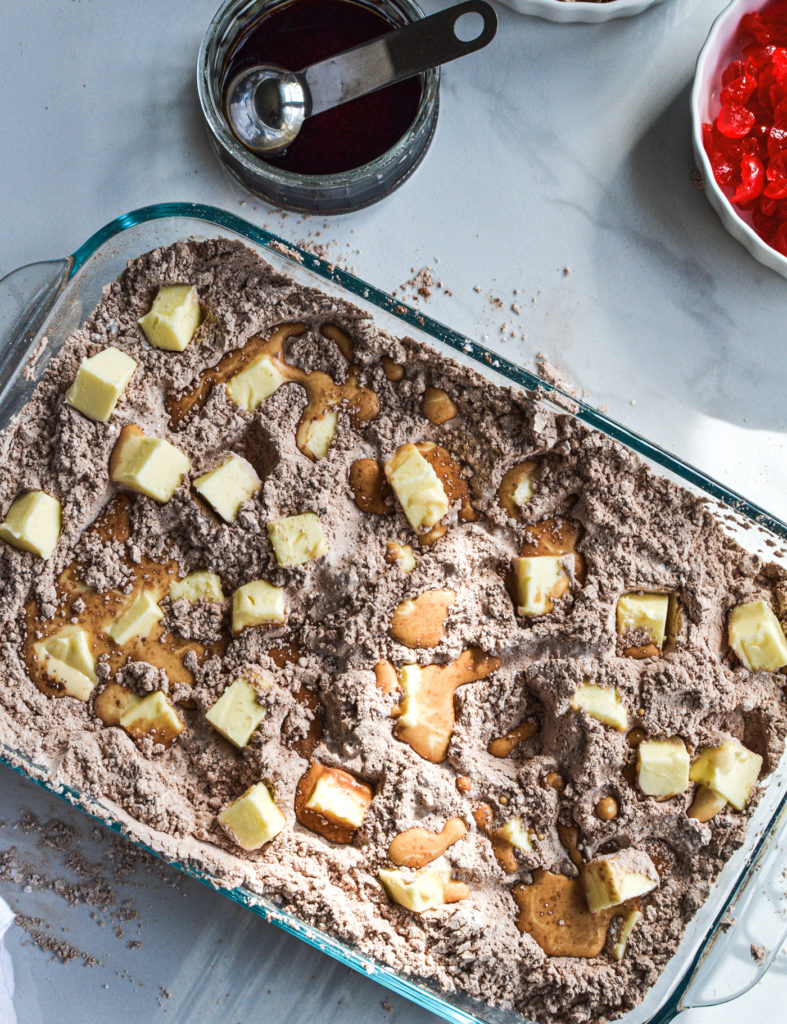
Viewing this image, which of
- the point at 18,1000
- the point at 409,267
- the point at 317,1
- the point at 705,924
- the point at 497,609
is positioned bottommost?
the point at 18,1000

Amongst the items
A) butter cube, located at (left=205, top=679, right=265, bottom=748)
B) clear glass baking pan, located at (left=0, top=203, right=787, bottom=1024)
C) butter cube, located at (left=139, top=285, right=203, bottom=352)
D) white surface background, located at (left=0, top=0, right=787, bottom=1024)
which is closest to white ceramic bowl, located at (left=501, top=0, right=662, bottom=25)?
white surface background, located at (left=0, top=0, right=787, bottom=1024)

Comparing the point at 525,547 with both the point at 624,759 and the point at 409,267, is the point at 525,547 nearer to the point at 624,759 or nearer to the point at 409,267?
the point at 624,759

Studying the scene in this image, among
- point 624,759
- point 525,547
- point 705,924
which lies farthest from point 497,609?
point 705,924

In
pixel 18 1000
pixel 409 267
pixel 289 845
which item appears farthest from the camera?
pixel 409 267

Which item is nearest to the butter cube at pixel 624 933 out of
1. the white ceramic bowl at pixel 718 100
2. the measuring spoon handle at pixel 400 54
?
the white ceramic bowl at pixel 718 100

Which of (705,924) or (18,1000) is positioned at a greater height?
(705,924)

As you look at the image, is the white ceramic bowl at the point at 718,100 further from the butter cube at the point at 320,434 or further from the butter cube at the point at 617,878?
the butter cube at the point at 617,878

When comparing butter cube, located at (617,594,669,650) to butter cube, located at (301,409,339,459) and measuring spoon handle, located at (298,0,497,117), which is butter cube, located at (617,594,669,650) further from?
measuring spoon handle, located at (298,0,497,117)
